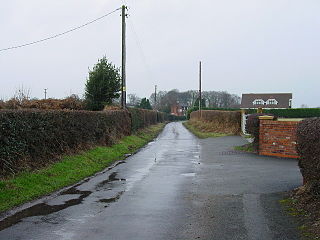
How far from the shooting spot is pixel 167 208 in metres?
7.24

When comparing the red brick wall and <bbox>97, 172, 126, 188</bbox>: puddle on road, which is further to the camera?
the red brick wall

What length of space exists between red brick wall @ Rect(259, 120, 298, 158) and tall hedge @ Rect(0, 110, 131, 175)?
7261 mm

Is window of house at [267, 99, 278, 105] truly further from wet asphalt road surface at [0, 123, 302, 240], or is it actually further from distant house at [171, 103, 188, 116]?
wet asphalt road surface at [0, 123, 302, 240]

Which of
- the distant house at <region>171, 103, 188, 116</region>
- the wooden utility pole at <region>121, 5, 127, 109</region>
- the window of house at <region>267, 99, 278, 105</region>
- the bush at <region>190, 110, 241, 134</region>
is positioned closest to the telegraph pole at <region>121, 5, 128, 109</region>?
the wooden utility pole at <region>121, 5, 127, 109</region>

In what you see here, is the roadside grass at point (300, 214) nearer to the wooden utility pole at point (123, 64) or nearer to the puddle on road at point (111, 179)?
the puddle on road at point (111, 179)

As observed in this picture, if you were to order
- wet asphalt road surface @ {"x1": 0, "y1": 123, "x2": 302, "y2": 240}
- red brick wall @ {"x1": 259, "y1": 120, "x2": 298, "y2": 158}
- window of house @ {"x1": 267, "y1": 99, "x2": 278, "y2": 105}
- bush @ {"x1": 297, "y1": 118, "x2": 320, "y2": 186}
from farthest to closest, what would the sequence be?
window of house @ {"x1": 267, "y1": 99, "x2": 278, "y2": 105}, red brick wall @ {"x1": 259, "y1": 120, "x2": 298, "y2": 158}, bush @ {"x1": 297, "y1": 118, "x2": 320, "y2": 186}, wet asphalt road surface @ {"x1": 0, "y1": 123, "x2": 302, "y2": 240}

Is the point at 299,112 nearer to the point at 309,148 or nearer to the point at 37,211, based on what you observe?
the point at 309,148

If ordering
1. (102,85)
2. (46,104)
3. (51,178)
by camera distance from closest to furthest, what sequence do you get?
(51,178) → (46,104) → (102,85)

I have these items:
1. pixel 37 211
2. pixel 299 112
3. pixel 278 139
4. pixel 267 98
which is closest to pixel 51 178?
pixel 37 211

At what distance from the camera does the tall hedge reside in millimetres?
9688

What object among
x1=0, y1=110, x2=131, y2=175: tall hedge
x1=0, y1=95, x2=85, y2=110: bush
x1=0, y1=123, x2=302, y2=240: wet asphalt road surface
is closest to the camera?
x1=0, y1=123, x2=302, y2=240: wet asphalt road surface

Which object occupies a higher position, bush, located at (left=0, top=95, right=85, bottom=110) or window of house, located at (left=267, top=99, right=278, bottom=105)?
window of house, located at (left=267, top=99, right=278, bottom=105)

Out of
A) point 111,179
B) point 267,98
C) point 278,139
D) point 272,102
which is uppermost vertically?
point 267,98

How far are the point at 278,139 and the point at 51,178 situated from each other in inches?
374
